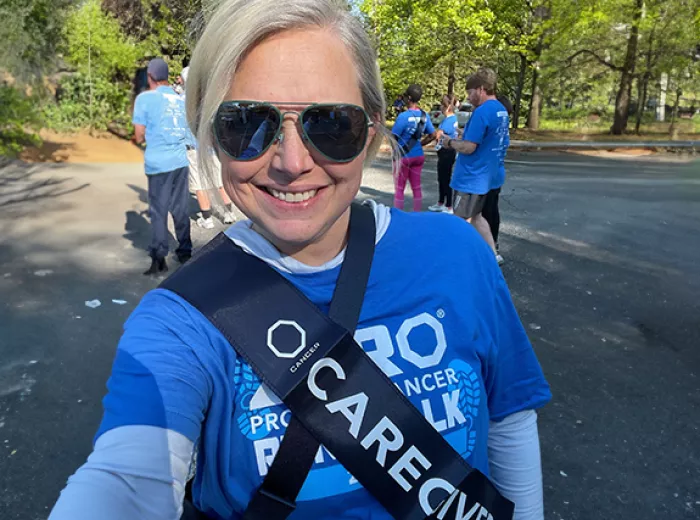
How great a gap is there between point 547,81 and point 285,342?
2952cm

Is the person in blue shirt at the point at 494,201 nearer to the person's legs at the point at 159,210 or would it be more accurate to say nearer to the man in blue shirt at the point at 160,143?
the man in blue shirt at the point at 160,143

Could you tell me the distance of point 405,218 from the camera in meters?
1.53

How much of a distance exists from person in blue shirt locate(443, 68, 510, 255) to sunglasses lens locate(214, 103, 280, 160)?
5.40 metres

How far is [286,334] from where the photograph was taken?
1.23 m

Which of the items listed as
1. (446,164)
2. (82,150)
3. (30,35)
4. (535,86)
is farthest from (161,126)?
(535,86)

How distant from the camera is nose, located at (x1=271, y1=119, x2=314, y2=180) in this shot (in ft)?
4.19

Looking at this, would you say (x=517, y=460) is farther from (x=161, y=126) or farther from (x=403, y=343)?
(x=161, y=126)

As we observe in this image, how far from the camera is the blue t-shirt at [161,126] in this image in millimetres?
6184

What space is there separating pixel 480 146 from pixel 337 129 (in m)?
5.50

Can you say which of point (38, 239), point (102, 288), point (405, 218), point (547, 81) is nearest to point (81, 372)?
point (102, 288)

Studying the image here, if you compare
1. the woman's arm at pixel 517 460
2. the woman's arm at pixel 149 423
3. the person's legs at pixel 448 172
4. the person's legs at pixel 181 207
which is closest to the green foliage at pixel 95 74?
the person's legs at pixel 448 172

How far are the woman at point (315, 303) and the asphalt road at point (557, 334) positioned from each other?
91 cm

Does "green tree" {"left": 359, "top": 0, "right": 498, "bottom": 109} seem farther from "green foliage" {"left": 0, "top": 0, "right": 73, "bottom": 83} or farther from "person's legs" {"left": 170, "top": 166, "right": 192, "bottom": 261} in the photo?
"person's legs" {"left": 170, "top": 166, "right": 192, "bottom": 261}

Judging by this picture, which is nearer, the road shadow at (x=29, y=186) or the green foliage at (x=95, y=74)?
the road shadow at (x=29, y=186)
